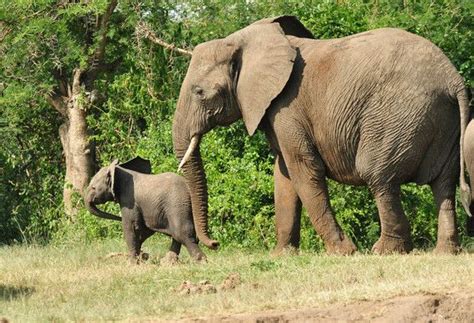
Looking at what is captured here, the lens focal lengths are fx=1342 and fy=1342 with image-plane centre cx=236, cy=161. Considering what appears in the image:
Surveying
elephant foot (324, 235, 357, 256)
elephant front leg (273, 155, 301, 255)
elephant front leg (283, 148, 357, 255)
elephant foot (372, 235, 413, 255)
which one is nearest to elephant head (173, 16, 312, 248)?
elephant front leg (283, 148, 357, 255)

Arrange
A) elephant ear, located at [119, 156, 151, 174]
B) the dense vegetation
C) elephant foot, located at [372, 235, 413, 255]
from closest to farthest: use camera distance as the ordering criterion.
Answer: elephant foot, located at [372, 235, 413, 255] < elephant ear, located at [119, 156, 151, 174] < the dense vegetation

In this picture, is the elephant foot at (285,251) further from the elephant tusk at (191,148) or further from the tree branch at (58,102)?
the tree branch at (58,102)

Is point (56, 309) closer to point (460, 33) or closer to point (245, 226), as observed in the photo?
point (245, 226)

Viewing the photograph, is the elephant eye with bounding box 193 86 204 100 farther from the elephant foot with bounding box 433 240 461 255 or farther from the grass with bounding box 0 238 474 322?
the elephant foot with bounding box 433 240 461 255

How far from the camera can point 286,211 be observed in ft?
49.4

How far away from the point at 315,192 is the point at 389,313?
12.6 feet

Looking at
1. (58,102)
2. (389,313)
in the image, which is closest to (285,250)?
(389,313)

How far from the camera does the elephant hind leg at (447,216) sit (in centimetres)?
1377

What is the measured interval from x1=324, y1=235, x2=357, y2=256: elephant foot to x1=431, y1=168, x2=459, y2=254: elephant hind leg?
96 cm

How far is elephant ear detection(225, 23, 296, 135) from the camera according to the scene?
14203mm

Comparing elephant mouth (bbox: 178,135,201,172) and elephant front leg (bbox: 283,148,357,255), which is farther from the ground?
elephant mouth (bbox: 178,135,201,172)

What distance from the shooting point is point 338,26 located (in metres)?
17.1

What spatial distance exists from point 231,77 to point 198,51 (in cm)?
48

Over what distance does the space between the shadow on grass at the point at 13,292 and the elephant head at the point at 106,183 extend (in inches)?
80.6
